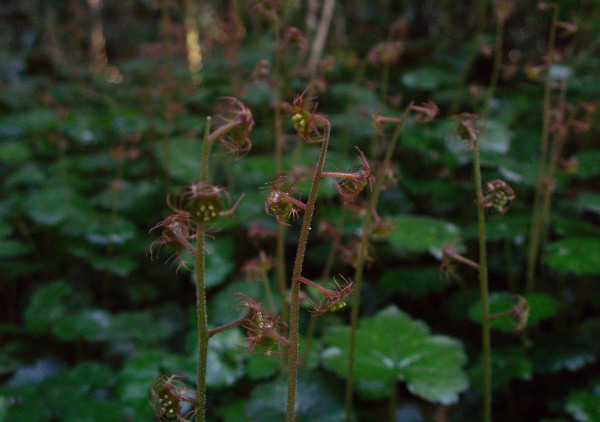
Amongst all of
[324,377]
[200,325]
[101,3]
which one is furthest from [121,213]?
[101,3]

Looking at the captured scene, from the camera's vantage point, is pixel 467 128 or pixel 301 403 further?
pixel 301 403

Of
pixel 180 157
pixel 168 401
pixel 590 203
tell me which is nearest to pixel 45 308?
pixel 180 157

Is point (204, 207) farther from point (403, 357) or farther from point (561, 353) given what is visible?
point (561, 353)

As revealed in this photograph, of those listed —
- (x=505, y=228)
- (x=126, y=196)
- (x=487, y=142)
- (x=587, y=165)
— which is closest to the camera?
(x=505, y=228)

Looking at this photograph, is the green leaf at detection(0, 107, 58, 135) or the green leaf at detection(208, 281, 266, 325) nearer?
the green leaf at detection(208, 281, 266, 325)

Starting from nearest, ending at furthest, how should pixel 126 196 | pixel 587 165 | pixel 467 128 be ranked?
1. pixel 467 128
2. pixel 587 165
3. pixel 126 196

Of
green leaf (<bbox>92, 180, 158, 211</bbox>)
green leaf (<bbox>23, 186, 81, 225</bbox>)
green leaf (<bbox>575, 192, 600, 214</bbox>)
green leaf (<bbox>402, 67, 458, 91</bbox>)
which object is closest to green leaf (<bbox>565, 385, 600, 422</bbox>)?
green leaf (<bbox>575, 192, 600, 214</bbox>)

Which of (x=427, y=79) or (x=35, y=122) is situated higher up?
(x=427, y=79)

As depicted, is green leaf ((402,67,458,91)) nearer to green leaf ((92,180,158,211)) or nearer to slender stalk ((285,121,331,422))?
green leaf ((92,180,158,211))

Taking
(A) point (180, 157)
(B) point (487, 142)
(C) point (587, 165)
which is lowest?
(A) point (180, 157)
